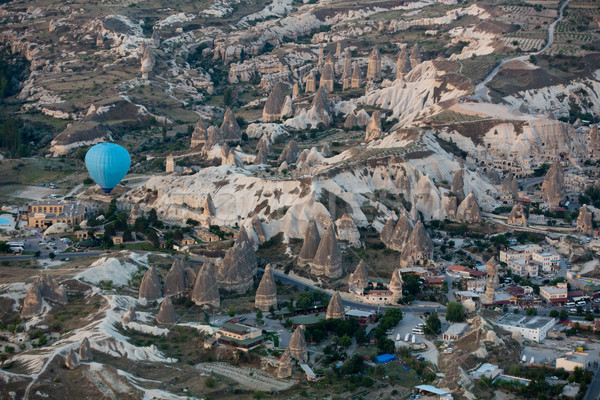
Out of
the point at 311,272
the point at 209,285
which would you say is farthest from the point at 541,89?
the point at 209,285

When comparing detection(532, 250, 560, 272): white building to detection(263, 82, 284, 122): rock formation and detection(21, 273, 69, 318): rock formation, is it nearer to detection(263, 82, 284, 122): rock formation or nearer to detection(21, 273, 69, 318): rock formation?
detection(21, 273, 69, 318): rock formation

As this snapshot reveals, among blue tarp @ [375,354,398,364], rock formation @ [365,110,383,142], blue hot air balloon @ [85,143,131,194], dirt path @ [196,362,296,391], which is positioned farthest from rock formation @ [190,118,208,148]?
blue tarp @ [375,354,398,364]

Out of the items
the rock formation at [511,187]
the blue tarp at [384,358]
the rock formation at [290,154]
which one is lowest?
the blue tarp at [384,358]

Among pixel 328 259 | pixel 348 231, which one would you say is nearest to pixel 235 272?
pixel 328 259

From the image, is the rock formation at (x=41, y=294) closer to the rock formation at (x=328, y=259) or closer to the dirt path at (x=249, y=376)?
the dirt path at (x=249, y=376)

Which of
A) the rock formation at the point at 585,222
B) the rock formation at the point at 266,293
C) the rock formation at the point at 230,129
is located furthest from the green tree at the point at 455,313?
the rock formation at the point at 230,129

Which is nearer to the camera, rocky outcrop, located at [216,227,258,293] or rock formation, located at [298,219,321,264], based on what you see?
rocky outcrop, located at [216,227,258,293]
